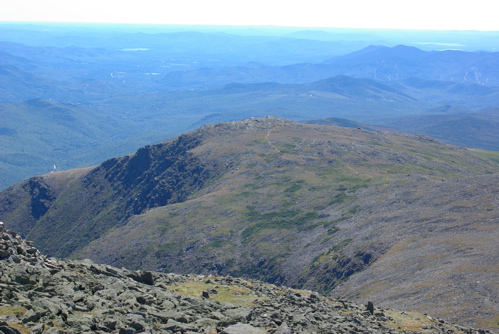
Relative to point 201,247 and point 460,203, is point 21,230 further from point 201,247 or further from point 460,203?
point 460,203

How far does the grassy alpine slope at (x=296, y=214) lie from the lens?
68688mm

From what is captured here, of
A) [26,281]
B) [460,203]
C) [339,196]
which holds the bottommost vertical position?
[339,196]

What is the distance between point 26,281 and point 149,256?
306ft

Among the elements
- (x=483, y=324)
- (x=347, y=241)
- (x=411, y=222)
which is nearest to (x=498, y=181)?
(x=411, y=222)

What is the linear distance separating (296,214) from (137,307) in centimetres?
9630

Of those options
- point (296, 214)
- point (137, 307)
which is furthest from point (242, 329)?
point (296, 214)

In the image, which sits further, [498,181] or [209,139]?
[209,139]

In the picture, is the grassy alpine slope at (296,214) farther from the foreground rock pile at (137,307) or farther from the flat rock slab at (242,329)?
the flat rock slab at (242,329)

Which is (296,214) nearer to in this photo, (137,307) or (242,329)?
(137,307)

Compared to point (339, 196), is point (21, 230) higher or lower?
lower

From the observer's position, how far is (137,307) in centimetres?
2788

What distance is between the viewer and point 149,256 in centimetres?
11812

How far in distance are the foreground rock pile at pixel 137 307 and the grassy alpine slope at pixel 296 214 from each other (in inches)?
713

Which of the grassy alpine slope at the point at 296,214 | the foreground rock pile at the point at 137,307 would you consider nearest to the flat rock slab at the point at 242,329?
the foreground rock pile at the point at 137,307
